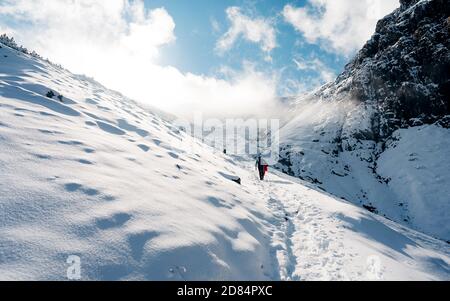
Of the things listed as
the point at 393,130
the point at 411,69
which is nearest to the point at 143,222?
the point at 393,130

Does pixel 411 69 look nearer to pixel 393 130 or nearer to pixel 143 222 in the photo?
pixel 393 130

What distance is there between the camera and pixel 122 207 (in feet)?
20.9

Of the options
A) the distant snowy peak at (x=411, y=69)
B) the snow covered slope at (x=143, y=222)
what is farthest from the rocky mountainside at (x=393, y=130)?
the snow covered slope at (x=143, y=222)

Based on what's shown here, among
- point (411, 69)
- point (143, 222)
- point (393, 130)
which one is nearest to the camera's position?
point (143, 222)

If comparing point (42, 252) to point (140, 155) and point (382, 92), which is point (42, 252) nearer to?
point (140, 155)

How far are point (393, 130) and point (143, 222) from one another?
2210 inches

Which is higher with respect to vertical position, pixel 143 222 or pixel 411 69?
pixel 411 69

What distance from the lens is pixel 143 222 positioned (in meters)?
6.12

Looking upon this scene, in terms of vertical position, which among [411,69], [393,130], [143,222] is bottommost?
[143,222]

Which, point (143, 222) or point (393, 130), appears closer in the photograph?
point (143, 222)

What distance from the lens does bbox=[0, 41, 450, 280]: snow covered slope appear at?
481 cm

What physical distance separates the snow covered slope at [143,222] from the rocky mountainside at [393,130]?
30.4m
